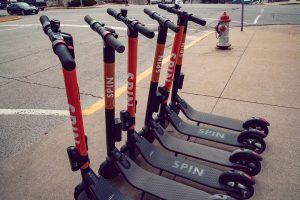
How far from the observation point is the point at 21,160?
2930mm

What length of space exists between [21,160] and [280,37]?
8.35 meters

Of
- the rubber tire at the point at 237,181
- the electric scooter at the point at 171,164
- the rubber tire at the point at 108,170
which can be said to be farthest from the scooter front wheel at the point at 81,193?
the rubber tire at the point at 237,181

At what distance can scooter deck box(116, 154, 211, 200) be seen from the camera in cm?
223

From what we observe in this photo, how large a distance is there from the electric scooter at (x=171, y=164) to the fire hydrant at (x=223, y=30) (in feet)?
15.5

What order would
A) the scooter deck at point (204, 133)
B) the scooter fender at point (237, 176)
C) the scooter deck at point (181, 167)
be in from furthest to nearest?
the scooter deck at point (204, 133), the scooter deck at point (181, 167), the scooter fender at point (237, 176)

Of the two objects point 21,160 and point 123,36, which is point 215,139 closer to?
point 21,160

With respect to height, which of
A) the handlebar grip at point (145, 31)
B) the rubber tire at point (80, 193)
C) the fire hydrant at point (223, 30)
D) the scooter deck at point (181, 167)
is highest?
the handlebar grip at point (145, 31)

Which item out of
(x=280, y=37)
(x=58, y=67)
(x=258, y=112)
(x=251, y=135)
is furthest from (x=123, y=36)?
(x=251, y=135)

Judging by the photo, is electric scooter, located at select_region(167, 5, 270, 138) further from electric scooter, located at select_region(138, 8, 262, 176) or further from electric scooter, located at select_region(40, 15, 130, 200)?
electric scooter, located at select_region(40, 15, 130, 200)

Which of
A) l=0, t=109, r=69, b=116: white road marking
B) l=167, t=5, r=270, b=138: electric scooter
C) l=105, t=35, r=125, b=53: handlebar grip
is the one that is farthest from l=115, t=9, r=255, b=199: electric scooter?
l=0, t=109, r=69, b=116: white road marking

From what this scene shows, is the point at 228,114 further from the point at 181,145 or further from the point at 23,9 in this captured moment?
the point at 23,9

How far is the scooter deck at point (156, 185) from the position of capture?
2234 millimetres

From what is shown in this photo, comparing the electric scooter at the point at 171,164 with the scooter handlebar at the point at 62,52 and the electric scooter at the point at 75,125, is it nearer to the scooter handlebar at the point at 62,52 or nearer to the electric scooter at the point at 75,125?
the electric scooter at the point at 75,125

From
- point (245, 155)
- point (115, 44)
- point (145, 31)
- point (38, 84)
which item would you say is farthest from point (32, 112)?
point (245, 155)
